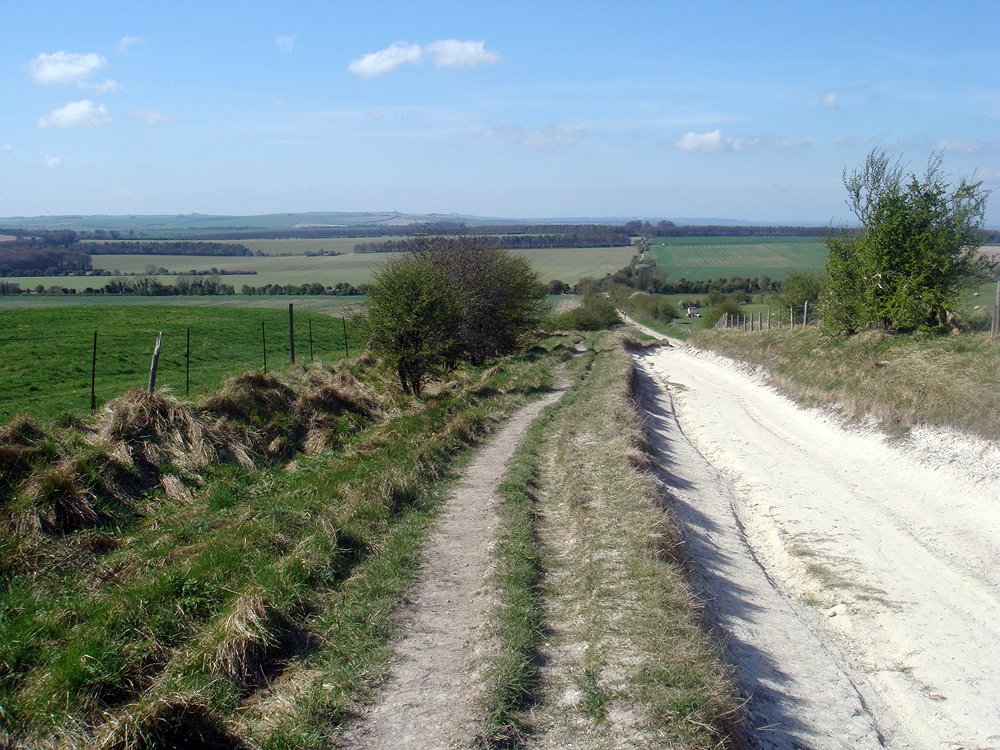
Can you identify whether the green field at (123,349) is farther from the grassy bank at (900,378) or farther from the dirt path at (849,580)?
the grassy bank at (900,378)

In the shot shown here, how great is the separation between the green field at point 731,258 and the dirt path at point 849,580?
73.5m

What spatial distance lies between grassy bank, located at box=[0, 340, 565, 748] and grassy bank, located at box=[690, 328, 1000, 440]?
8965 mm

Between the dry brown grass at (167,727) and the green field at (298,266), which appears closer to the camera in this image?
the dry brown grass at (167,727)

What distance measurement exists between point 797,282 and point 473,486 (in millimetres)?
44807

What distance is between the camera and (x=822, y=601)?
9172 mm

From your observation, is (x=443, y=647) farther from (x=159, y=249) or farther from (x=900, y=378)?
(x=159, y=249)

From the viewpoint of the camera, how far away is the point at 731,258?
391 ft

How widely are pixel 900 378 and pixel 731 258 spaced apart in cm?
10621

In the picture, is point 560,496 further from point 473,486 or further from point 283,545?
point 283,545

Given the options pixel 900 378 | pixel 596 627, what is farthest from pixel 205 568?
pixel 900 378

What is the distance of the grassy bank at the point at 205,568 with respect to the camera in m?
4.95

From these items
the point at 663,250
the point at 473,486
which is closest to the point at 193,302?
the point at 473,486

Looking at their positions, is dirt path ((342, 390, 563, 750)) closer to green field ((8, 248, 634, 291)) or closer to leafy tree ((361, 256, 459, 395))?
leafy tree ((361, 256, 459, 395))

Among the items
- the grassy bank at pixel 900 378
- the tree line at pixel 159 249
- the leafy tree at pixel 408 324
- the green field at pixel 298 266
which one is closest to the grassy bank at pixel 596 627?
the grassy bank at pixel 900 378
